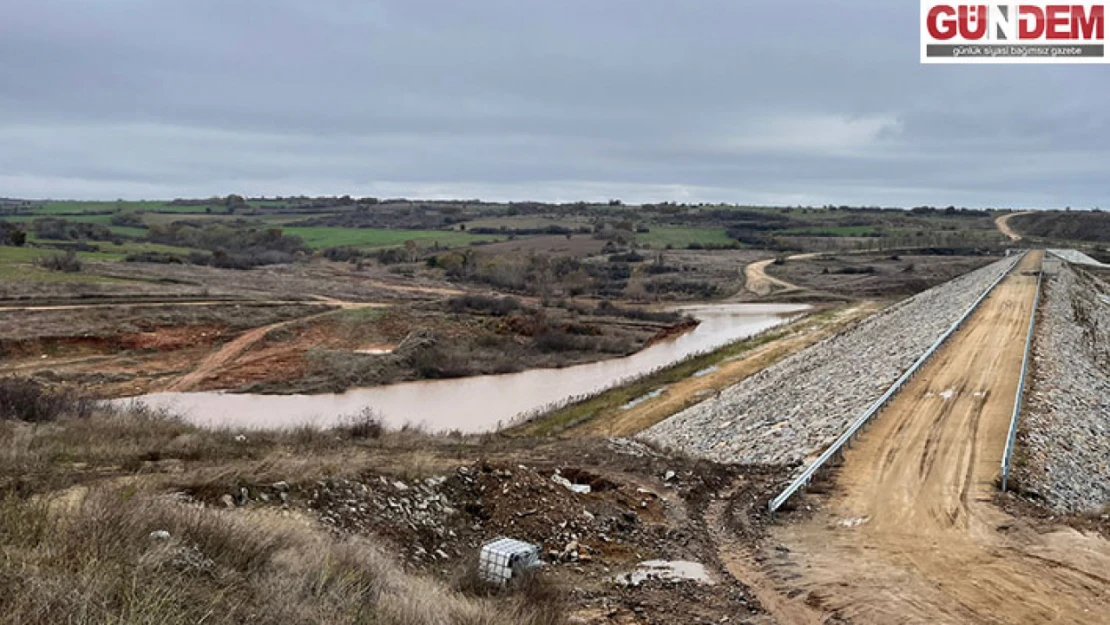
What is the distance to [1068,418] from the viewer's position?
17578 millimetres

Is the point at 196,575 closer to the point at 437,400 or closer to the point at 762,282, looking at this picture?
the point at 437,400

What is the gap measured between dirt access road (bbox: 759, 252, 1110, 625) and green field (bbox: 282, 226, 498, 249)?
4093 inches

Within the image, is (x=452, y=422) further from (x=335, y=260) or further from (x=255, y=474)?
(x=335, y=260)

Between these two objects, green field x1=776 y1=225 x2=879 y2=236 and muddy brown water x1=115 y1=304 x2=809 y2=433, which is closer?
muddy brown water x1=115 y1=304 x2=809 y2=433

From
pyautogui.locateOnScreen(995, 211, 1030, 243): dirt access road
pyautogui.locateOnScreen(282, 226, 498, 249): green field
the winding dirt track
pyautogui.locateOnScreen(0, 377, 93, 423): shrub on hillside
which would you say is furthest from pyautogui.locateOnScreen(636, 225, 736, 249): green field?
pyautogui.locateOnScreen(0, 377, 93, 423): shrub on hillside

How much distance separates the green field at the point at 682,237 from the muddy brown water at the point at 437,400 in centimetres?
7915

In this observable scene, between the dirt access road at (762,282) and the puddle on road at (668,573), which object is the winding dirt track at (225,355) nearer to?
the puddle on road at (668,573)

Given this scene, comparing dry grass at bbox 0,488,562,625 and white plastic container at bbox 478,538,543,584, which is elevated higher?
dry grass at bbox 0,488,562,625

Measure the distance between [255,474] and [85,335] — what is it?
36588 mm

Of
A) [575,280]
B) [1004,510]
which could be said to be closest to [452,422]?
[1004,510]

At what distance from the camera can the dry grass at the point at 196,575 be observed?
15.9 ft

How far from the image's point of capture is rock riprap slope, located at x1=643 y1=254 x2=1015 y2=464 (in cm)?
1694

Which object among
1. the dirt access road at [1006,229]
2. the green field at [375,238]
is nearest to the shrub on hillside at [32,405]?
the green field at [375,238]

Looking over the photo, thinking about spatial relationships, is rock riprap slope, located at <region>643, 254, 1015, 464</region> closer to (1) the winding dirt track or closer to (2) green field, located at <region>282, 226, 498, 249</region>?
(1) the winding dirt track
